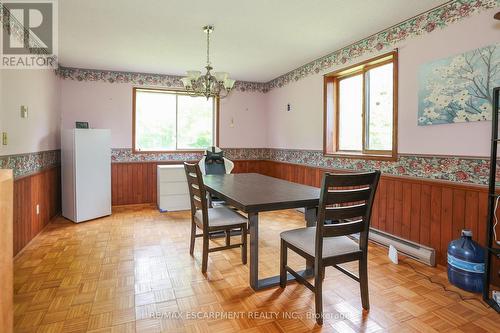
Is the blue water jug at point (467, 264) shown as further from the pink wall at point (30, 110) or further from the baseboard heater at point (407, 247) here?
the pink wall at point (30, 110)

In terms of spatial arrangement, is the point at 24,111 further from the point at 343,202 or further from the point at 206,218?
the point at 343,202

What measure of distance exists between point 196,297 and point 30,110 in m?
2.94

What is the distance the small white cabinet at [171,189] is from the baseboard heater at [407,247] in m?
3.05

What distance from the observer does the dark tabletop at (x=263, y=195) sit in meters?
1.98

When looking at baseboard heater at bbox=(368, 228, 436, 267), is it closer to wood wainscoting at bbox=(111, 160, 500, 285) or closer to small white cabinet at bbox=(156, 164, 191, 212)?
wood wainscoting at bbox=(111, 160, 500, 285)

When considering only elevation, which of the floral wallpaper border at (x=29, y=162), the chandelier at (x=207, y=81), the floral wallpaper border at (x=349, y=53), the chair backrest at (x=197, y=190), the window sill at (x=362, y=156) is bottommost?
the chair backrest at (x=197, y=190)

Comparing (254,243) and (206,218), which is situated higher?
(206,218)

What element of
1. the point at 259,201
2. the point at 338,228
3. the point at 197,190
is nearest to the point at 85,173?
the point at 197,190

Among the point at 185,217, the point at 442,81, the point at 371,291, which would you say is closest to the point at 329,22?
the point at 442,81

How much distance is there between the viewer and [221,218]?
2.63m

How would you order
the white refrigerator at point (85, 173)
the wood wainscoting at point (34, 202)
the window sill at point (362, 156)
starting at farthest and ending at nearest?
the white refrigerator at point (85, 173) < the window sill at point (362, 156) < the wood wainscoting at point (34, 202)

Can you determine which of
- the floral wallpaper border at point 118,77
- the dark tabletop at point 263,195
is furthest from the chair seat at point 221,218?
the floral wallpaper border at point 118,77

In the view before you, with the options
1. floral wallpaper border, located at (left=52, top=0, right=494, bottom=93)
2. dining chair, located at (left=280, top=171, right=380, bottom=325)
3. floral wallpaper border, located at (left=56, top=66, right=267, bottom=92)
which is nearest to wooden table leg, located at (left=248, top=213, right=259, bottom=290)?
dining chair, located at (left=280, top=171, right=380, bottom=325)

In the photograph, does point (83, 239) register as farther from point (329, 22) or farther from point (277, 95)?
point (277, 95)
